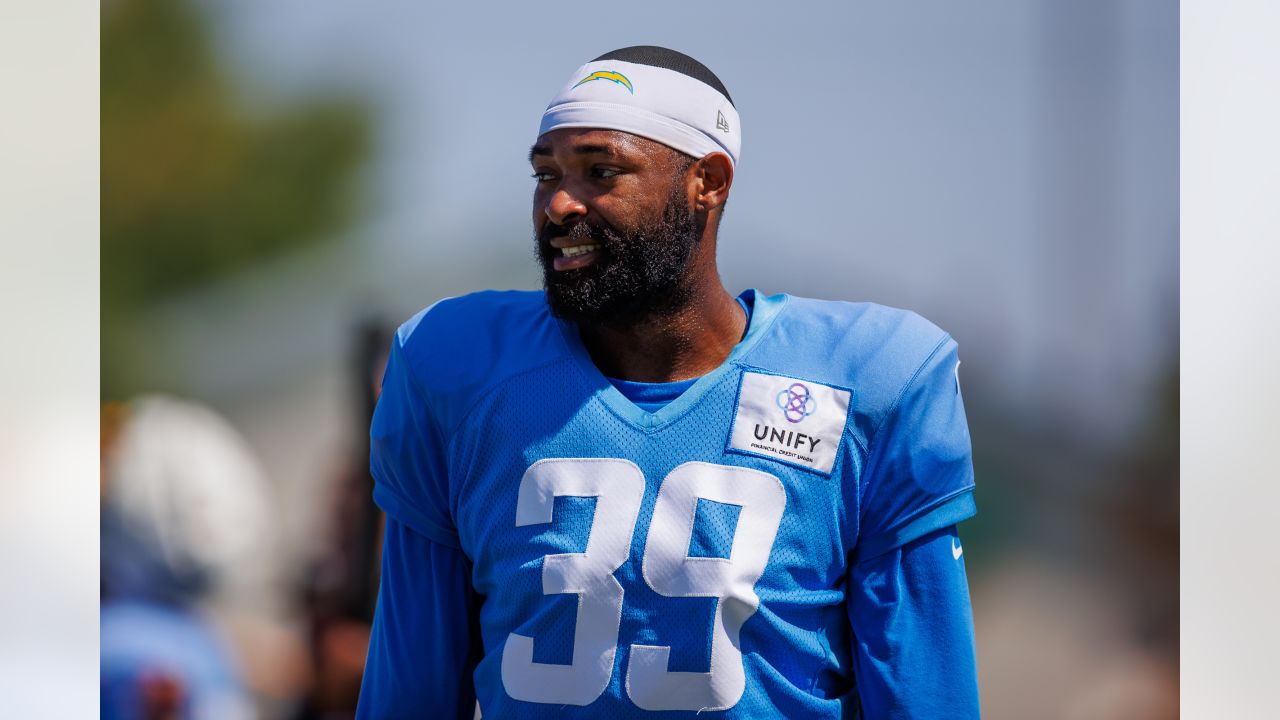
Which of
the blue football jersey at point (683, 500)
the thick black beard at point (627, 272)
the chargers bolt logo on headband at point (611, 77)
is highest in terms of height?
the chargers bolt logo on headband at point (611, 77)

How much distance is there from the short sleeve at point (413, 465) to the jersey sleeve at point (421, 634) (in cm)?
3

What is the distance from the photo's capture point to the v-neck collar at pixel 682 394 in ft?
4.46

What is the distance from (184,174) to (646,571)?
2115mm

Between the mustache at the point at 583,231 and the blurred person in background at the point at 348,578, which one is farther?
the blurred person in background at the point at 348,578

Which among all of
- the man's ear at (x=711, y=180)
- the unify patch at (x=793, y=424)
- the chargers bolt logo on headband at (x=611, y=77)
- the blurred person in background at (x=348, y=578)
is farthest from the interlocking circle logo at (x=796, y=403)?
the blurred person in background at (x=348, y=578)

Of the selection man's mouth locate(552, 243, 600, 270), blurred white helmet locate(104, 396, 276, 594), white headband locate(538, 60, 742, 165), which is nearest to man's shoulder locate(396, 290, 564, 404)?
man's mouth locate(552, 243, 600, 270)

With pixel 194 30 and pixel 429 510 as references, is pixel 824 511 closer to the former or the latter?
Result: pixel 429 510

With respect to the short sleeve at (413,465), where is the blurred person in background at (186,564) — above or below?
below

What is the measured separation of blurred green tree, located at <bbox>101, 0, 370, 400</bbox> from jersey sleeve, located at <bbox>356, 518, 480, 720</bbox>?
1.64 m

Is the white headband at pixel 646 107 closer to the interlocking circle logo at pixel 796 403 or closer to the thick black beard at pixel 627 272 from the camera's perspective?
the thick black beard at pixel 627 272

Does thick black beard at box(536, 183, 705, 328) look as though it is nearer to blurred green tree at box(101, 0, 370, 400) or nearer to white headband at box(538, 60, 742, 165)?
white headband at box(538, 60, 742, 165)

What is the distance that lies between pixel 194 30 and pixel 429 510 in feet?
6.48

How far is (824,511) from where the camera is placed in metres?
1.34
